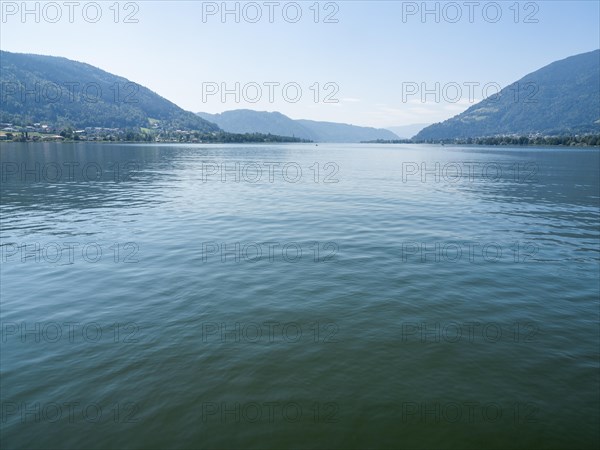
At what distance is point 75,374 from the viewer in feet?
42.8

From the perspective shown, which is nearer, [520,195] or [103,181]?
[520,195]

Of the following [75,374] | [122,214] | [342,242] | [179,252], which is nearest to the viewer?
[75,374]

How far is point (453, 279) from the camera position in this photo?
22219 millimetres

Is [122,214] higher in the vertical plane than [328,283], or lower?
higher

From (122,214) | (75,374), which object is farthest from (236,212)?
(75,374)

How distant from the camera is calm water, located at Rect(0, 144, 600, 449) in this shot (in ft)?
35.4

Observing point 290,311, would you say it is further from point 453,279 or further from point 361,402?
point 453,279

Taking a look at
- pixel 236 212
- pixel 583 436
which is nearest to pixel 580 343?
pixel 583 436

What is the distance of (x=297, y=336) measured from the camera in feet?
51.0

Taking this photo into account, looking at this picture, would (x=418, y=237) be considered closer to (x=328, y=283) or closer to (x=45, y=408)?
(x=328, y=283)

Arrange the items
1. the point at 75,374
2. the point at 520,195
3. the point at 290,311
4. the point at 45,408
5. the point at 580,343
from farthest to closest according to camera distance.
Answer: the point at 520,195 → the point at 290,311 → the point at 580,343 → the point at 75,374 → the point at 45,408

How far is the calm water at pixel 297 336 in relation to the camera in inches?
425

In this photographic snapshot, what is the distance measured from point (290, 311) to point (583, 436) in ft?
38.0

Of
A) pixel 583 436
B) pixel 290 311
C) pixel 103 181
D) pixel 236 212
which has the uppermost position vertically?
pixel 103 181
